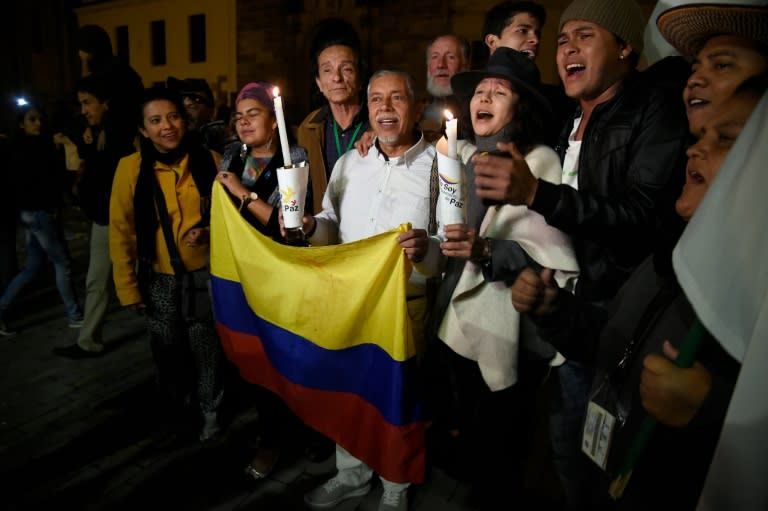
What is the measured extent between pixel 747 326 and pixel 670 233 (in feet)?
2.17

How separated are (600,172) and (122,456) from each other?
3.60 meters

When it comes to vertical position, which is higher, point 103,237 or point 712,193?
point 712,193

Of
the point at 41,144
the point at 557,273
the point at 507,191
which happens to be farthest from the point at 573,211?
the point at 41,144

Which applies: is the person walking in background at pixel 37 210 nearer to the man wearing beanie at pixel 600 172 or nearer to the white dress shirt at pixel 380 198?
the white dress shirt at pixel 380 198

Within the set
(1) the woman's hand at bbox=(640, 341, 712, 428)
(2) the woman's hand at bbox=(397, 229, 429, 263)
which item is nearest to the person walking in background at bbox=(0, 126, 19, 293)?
(2) the woman's hand at bbox=(397, 229, 429, 263)

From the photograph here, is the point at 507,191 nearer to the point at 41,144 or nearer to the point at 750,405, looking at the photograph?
the point at 750,405

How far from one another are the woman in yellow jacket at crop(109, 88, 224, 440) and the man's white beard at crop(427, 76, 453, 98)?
78.1 inches

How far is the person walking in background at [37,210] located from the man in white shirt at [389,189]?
4.48 m

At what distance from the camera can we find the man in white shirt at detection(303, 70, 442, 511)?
2689 millimetres

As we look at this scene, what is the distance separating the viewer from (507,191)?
164 cm

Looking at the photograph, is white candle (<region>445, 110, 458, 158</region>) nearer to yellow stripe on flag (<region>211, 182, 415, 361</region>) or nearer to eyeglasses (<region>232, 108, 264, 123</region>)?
yellow stripe on flag (<region>211, 182, 415, 361</region>)

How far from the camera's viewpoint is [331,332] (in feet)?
8.57

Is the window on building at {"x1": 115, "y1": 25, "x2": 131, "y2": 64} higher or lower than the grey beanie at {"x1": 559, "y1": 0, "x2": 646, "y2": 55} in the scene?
higher

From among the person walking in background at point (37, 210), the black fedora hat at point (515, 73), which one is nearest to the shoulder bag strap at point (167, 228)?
the black fedora hat at point (515, 73)
